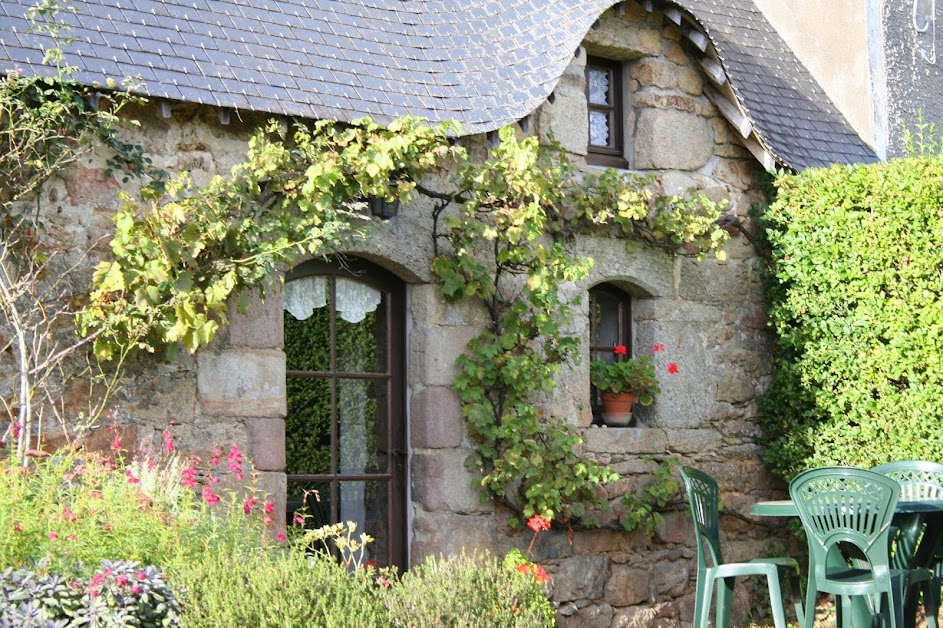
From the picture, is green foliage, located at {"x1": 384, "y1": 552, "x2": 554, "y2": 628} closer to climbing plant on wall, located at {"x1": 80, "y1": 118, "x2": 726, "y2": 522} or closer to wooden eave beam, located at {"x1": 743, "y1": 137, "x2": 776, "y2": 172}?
climbing plant on wall, located at {"x1": 80, "y1": 118, "x2": 726, "y2": 522}

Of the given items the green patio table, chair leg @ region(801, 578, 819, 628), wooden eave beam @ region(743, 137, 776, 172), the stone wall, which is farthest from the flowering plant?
chair leg @ region(801, 578, 819, 628)

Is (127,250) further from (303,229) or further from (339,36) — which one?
(339,36)

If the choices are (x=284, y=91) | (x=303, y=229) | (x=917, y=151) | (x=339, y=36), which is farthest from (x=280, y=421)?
(x=917, y=151)

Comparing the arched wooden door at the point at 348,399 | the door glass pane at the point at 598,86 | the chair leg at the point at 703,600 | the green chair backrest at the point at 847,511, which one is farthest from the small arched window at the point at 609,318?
the green chair backrest at the point at 847,511

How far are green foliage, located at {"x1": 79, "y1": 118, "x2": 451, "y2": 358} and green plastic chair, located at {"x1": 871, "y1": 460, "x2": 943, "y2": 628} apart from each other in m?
2.95

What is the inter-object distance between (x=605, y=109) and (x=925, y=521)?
11.9ft

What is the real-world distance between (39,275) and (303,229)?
1286mm

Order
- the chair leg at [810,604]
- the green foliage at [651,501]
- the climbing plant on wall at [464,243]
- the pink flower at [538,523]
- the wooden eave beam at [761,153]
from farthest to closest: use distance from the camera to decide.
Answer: the wooden eave beam at [761,153] → the green foliage at [651,501] → the pink flower at [538,523] → the climbing plant on wall at [464,243] → the chair leg at [810,604]

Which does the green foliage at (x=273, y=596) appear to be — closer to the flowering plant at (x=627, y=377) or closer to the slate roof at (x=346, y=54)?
the slate roof at (x=346, y=54)

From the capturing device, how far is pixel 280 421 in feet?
22.7

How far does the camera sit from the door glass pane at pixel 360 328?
24.6ft

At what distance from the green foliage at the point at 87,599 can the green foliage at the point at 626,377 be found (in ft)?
12.8

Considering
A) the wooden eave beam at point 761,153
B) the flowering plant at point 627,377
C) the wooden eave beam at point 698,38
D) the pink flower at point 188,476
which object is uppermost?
the wooden eave beam at point 698,38

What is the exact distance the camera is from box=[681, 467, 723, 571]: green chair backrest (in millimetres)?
6289
